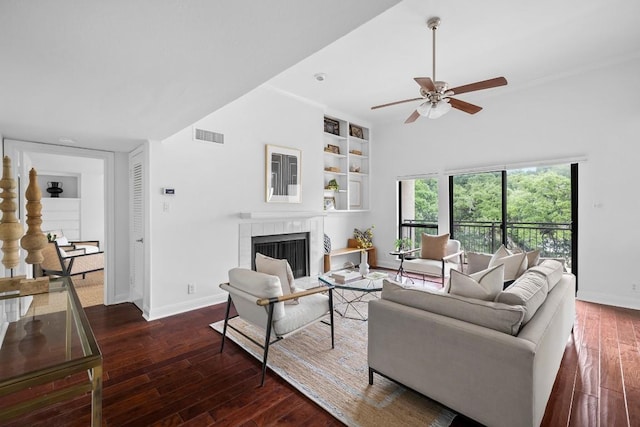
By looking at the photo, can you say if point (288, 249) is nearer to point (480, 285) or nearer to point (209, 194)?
point (209, 194)

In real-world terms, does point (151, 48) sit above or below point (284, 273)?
above

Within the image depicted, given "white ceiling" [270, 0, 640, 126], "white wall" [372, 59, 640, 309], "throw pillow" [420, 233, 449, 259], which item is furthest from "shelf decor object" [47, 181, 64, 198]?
"white wall" [372, 59, 640, 309]

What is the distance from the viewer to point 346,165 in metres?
5.93

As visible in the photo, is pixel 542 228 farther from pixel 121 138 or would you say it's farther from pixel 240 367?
pixel 121 138

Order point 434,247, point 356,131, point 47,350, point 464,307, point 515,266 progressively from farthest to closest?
1. point 356,131
2. point 434,247
3. point 515,266
4. point 464,307
5. point 47,350

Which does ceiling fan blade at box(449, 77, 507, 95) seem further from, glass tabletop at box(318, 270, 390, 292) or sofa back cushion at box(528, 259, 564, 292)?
glass tabletop at box(318, 270, 390, 292)

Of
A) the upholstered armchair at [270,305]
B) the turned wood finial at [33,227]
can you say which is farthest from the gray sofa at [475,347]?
the turned wood finial at [33,227]

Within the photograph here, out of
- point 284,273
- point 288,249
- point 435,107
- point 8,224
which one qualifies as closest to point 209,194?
point 288,249

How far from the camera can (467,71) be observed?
3949 mm

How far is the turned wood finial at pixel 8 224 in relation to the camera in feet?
5.39

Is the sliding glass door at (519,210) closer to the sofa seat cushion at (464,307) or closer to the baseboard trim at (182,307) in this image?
the sofa seat cushion at (464,307)

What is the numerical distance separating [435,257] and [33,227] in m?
4.61

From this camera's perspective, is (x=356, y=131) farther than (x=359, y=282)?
Yes

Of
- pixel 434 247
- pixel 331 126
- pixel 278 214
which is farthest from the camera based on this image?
pixel 331 126
